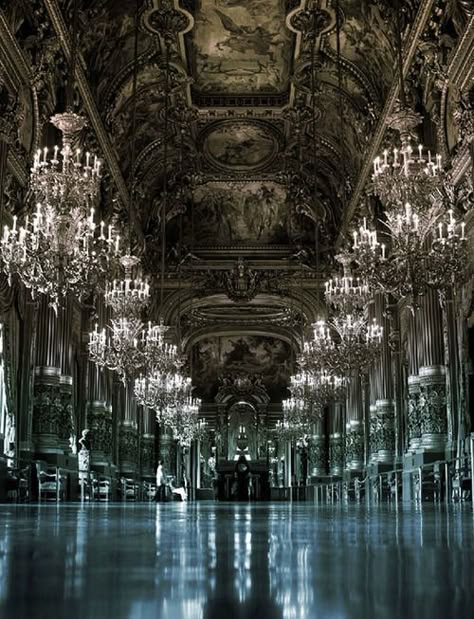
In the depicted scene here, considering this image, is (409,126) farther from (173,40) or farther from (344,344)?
(173,40)

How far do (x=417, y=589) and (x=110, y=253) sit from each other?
8.91 m

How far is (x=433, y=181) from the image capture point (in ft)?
28.6

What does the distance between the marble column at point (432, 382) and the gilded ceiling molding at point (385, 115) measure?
3.86 m

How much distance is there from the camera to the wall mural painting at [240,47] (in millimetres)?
Answer: 16953

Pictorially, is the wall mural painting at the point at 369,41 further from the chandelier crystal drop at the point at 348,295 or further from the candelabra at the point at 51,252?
the candelabra at the point at 51,252

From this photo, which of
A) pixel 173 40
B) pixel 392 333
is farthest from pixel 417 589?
pixel 392 333

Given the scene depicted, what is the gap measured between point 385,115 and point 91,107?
6.41m

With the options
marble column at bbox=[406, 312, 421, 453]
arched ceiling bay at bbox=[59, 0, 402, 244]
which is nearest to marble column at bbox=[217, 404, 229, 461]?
arched ceiling bay at bbox=[59, 0, 402, 244]

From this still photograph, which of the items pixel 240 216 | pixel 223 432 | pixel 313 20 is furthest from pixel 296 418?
pixel 223 432

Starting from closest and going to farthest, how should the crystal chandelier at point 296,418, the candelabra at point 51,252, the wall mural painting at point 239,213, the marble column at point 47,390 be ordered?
the candelabra at point 51,252, the marble column at point 47,390, the crystal chandelier at point 296,418, the wall mural painting at point 239,213

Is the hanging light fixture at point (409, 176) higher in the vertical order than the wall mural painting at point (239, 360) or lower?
lower

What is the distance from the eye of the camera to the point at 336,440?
27.1 m

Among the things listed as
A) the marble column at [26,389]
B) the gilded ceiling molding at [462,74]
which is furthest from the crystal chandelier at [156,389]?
the gilded ceiling molding at [462,74]

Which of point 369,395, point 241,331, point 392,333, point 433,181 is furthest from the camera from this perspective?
point 241,331
